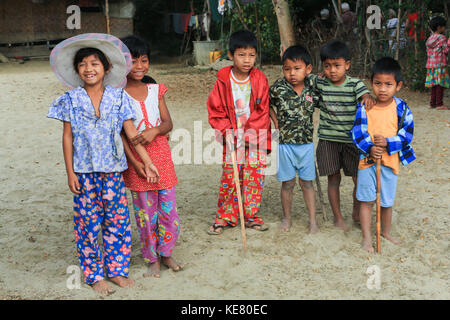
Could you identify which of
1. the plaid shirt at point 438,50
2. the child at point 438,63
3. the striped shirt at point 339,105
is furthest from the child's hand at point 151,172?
the plaid shirt at point 438,50

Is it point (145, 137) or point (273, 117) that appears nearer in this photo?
point (145, 137)

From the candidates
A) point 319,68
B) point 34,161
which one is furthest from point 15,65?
point 34,161

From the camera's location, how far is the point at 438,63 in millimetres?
7629

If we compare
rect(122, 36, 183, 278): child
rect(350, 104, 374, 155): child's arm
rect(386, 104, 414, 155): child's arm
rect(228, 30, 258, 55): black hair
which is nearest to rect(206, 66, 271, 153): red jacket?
rect(228, 30, 258, 55): black hair

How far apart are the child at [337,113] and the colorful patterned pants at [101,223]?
4.93 feet

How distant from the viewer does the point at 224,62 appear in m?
12.8

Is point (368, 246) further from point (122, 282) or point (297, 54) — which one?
point (122, 282)

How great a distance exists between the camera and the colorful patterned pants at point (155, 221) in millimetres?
2998

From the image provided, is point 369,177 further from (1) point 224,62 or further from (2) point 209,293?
(1) point 224,62

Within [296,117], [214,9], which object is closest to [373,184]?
[296,117]

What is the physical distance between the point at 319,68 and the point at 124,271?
368 inches

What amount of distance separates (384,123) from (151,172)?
157 cm

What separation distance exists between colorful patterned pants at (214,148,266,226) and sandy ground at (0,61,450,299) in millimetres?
131

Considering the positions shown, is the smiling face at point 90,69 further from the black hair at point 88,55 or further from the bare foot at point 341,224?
the bare foot at point 341,224
